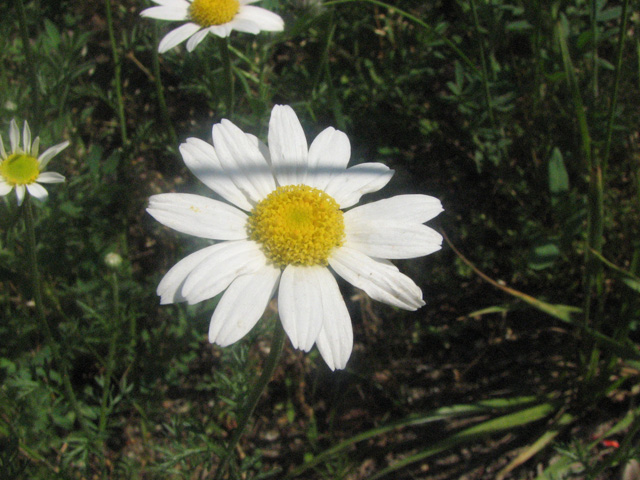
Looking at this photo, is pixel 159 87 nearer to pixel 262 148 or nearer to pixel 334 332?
pixel 262 148

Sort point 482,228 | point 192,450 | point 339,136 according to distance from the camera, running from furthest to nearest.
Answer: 1. point 482,228
2. point 192,450
3. point 339,136

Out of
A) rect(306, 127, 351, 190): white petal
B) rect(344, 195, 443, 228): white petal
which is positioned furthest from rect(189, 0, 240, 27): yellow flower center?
rect(344, 195, 443, 228): white petal

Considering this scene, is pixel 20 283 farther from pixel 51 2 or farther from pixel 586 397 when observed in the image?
pixel 586 397

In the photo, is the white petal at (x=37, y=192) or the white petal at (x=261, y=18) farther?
the white petal at (x=261, y=18)

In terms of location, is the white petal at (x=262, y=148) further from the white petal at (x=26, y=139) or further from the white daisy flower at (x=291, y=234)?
the white petal at (x=26, y=139)

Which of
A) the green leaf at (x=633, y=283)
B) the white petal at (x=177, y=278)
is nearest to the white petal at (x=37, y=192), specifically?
the white petal at (x=177, y=278)

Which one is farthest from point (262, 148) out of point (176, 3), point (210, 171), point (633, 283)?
point (633, 283)

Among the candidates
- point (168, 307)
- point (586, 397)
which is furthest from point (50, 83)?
point (586, 397)

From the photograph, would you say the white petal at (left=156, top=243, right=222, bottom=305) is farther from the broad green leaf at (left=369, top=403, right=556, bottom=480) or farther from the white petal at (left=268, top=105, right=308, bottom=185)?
the broad green leaf at (left=369, top=403, right=556, bottom=480)
